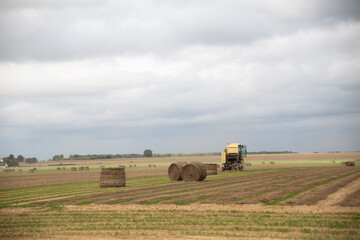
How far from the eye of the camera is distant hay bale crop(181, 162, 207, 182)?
3488 centimetres

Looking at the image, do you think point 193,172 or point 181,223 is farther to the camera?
point 193,172

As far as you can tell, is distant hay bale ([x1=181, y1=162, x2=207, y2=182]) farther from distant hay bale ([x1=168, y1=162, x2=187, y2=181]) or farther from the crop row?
the crop row

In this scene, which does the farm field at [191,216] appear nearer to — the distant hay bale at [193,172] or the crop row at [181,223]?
the crop row at [181,223]

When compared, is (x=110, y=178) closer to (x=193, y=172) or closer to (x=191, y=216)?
(x=193, y=172)

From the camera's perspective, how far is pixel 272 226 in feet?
46.5

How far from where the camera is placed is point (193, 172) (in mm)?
35094

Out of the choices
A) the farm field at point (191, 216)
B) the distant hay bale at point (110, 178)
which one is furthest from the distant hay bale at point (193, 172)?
the farm field at point (191, 216)

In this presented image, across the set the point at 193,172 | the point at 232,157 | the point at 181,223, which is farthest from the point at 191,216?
the point at 232,157

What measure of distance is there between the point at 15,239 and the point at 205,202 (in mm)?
10144

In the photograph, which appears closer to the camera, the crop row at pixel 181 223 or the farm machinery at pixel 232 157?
the crop row at pixel 181 223

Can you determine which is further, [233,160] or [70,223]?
[233,160]

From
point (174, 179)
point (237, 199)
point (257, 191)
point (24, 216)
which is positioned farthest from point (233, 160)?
point (24, 216)

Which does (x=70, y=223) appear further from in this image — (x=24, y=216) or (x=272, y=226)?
(x=272, y=226)

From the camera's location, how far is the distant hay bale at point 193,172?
34875 mm
